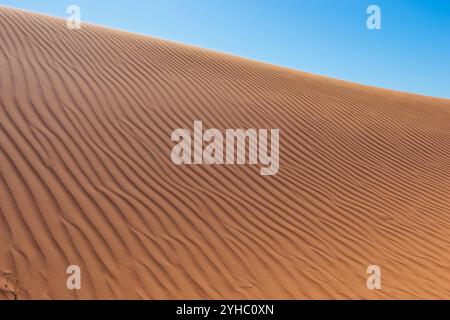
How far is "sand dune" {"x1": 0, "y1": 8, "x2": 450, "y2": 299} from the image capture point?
383 centimetres

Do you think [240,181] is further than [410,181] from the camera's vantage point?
No

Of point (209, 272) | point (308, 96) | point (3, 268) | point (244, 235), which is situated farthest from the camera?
point (308, 96)

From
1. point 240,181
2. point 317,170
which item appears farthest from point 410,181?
point 240,181

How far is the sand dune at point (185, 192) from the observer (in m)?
3.83

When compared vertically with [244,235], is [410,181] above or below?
above

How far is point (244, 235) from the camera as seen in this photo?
4688 mm

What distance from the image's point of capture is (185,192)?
533 cm

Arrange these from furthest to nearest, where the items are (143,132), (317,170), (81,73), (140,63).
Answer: (140,63) < (81,73) < (317,170) < (143,132)

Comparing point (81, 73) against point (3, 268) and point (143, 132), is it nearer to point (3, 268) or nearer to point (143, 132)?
point (143, 132)

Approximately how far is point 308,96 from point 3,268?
9.02m

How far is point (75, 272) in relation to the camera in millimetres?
3551
